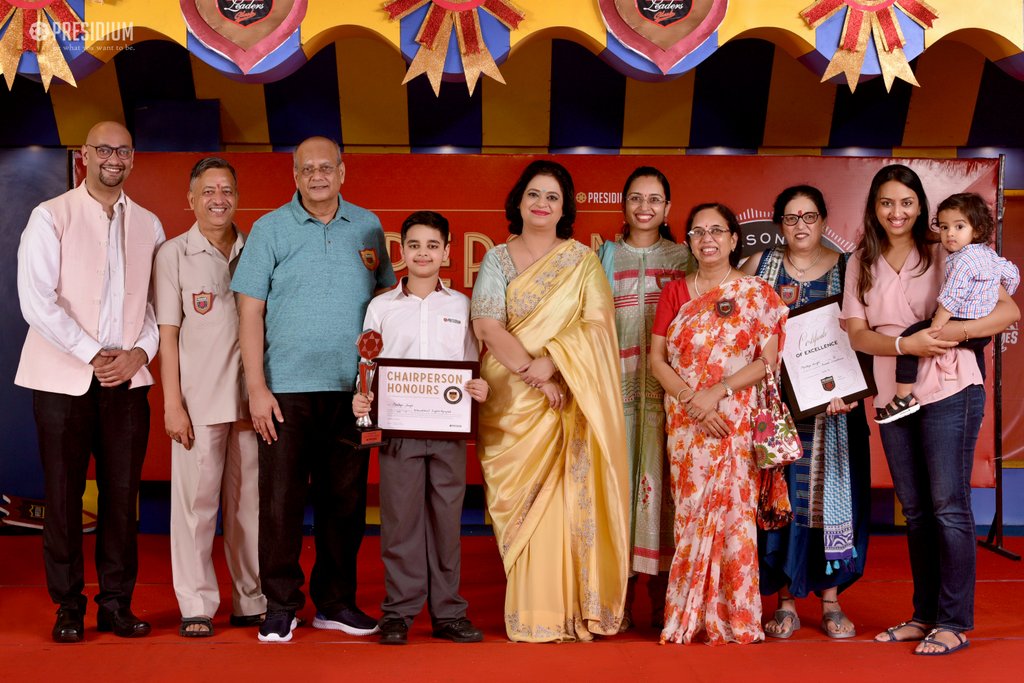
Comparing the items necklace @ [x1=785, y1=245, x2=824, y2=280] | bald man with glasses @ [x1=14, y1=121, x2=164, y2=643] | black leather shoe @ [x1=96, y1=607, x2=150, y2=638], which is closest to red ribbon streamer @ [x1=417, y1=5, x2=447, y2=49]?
bald man with glasses @ [x1=14, y1=121, x2=164, y2=643]

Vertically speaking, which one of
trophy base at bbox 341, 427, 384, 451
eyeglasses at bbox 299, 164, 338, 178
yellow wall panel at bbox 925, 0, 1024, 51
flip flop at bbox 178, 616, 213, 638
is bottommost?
flip flop at bbox 178, 616, 213, 638

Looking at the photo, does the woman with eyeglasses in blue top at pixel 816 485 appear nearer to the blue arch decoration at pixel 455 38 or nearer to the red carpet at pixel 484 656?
the red carpet at pixel 484 656

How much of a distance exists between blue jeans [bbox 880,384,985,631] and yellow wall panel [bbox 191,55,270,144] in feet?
12.1

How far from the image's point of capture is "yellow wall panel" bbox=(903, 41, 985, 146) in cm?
512

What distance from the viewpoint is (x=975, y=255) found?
325cm

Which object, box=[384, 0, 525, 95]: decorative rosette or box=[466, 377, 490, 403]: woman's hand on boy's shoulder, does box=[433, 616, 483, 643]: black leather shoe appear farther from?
box=[384, 0, 525, 95]: decorative rosette

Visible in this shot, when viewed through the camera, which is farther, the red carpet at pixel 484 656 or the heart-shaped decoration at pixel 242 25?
the heart-shaped decoration at pixel 242 25

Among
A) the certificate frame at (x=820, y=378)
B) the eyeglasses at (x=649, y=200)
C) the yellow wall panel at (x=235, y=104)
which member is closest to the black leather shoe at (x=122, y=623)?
the eyeglasses at (x=649, y=200)

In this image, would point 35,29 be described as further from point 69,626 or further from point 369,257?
point 69,626

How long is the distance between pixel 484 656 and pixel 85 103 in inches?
151

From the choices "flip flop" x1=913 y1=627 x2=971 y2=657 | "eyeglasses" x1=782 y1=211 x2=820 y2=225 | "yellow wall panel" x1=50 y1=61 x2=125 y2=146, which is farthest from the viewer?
"yellow wall panel" x1=50 y1=61 x2=125 y2=146

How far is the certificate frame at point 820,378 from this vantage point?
11.4 ft

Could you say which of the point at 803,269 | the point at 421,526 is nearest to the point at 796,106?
the point at 803,269

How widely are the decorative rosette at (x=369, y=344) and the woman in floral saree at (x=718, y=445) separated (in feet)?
3.31
